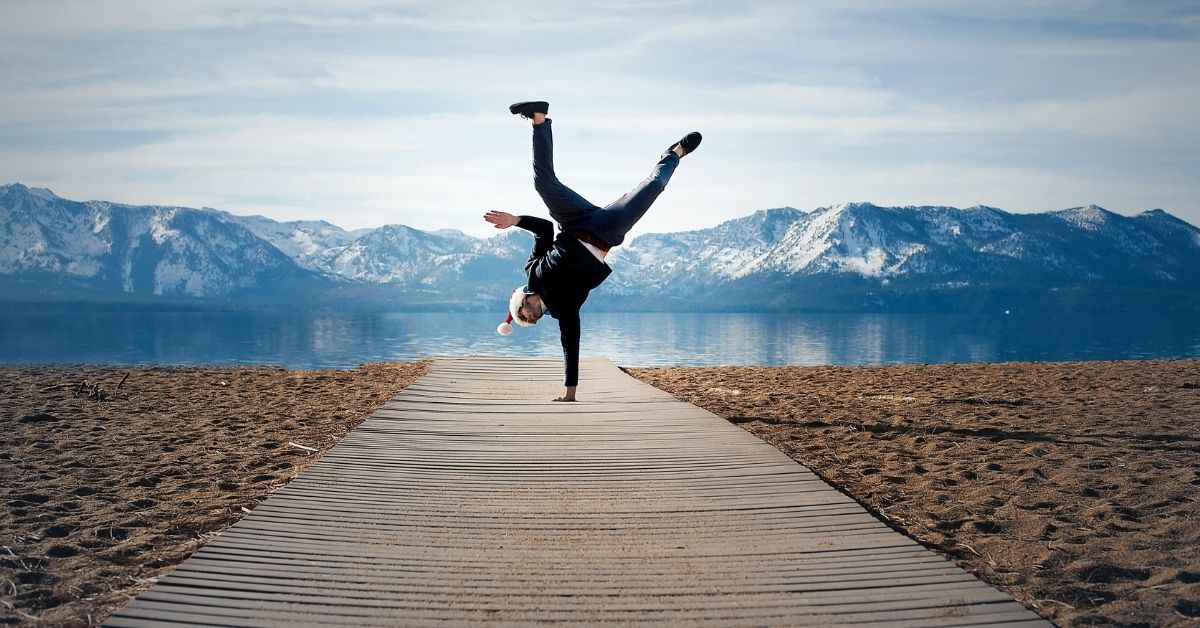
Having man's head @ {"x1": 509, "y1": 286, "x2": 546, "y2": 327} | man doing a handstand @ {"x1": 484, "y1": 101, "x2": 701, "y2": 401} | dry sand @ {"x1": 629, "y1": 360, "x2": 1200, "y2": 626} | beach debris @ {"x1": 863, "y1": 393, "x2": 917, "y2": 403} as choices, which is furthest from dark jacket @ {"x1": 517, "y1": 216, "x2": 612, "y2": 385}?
beach debris @ {"x1": 863, "y1": 393, "x2": 917, "y2": 403}

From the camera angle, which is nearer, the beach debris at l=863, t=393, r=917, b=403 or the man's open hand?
the man's open hand

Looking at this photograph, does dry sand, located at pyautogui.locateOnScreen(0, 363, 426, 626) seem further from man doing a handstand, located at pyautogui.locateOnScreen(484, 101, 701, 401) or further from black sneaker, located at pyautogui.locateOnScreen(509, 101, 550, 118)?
black sneaker, located at pyautogui.locateOnScreen(509, 101, 550, 118)

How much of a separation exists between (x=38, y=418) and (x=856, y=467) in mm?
11698

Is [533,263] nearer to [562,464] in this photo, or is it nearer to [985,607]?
[562,464]

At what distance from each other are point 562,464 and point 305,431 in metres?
5.20

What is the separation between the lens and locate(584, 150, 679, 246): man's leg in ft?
33.1

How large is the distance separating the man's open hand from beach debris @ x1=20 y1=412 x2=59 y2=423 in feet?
26.0

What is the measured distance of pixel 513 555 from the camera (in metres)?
5.33

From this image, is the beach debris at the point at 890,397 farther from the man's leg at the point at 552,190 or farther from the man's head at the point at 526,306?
the man's leg at the point at 552,190

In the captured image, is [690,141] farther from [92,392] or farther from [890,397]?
[92,392]

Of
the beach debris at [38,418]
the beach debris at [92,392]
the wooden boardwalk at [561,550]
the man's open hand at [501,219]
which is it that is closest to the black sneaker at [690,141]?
the man's open hand at [501,219]

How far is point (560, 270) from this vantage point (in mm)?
10359

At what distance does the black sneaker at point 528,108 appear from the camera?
948 centimetres

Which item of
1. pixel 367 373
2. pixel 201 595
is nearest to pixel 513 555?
pixel 201 595
